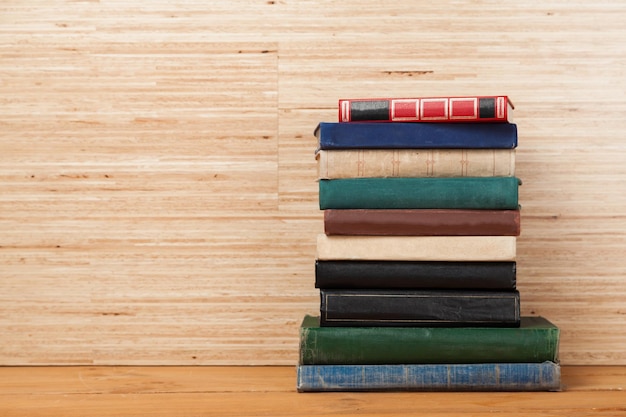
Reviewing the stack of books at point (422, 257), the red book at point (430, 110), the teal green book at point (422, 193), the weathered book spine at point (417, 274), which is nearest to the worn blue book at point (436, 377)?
the stack of books at point (422, 257)

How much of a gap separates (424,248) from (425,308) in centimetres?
10

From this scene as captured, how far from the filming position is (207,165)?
134 cm

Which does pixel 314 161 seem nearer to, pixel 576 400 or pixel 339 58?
pixel 339 58

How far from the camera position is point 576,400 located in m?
1.07

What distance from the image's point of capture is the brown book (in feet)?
3.73

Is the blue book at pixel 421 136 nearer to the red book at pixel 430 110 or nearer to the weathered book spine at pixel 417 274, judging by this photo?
the red book at pixel 430 110

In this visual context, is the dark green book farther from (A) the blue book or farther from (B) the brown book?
(A) the blue book

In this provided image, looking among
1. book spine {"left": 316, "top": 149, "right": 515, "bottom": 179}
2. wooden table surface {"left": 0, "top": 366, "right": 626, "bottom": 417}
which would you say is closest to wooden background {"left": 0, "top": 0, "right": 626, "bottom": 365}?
wooden table surface {"left": 0, "top": 366, "right": 626, "bottom": 417}

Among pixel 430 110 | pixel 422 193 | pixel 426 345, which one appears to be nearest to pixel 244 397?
pixel 426 345

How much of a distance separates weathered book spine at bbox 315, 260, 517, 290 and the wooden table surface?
173 millimetres

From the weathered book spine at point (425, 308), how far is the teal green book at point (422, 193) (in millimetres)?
142

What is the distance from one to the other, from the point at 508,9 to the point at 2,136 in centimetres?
100

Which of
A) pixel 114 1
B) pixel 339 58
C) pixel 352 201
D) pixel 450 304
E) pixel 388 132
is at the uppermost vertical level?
pixel 114 1

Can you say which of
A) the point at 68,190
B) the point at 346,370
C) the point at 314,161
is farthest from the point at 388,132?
the point at 68,190
